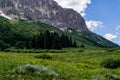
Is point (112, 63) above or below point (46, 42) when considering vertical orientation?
below

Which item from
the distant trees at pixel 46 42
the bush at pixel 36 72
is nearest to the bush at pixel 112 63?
the bush at pixel 36 72

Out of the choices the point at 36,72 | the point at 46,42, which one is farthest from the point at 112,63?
the point at 46,42

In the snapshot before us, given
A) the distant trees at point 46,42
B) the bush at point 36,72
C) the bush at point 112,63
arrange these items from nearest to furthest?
the bush at point 36,72, the bush at point 112,63, the distant trees at point 46,42

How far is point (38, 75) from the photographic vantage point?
2380 centimetres

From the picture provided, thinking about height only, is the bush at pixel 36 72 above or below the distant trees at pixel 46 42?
below

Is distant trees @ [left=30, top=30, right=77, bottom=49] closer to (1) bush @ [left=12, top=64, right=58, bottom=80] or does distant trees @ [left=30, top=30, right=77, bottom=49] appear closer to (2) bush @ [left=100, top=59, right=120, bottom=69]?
(2) bush @ [left=100, top=59, right=120, bottom=69]

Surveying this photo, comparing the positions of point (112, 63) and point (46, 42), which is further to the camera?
point (46, 42)

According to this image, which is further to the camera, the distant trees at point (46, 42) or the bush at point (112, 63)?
the distant trees at point (46, 42)

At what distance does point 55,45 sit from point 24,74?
126 metres

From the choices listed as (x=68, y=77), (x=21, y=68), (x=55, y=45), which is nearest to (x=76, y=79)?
→ (x=68, y=77)

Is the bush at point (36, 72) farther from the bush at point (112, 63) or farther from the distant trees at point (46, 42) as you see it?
the distant trees at point (46, 42)

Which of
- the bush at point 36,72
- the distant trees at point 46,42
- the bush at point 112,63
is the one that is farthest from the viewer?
the distant trees at point 46,42

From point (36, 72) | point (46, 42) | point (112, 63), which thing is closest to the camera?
point (36, 72)

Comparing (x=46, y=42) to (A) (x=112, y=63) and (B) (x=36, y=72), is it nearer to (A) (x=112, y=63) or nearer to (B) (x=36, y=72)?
(A) (x=112, y=63)
